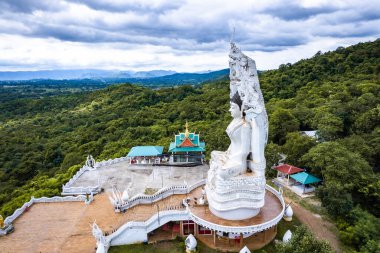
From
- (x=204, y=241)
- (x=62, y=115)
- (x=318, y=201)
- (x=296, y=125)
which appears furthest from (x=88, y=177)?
(x=62, y=115)

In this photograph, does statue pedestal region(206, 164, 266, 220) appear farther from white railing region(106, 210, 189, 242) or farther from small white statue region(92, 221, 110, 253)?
small white statue region(92, 221, 110, 253)

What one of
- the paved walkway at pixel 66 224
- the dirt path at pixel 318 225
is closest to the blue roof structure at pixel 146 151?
the paved walkway at pixel 66 224

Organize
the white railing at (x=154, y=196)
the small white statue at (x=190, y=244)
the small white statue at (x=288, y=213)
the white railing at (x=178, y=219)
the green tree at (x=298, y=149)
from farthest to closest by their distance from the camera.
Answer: the green tree at (x=298, y=149) < the white railing at (x=154, y=196) < the small white statue at (x=288, y=213) < the small white statue at (x=190, y=244) < the white railing at (x=178, y=219)

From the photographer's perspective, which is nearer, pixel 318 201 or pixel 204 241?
pixel 204 241

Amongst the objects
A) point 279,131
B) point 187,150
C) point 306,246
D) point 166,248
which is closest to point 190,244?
point 166,248

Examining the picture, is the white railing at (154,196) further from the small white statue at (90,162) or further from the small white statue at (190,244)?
the small white statue at (90,162)

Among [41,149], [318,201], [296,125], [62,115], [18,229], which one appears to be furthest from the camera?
[62,115]

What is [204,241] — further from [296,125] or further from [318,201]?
[296,125]
